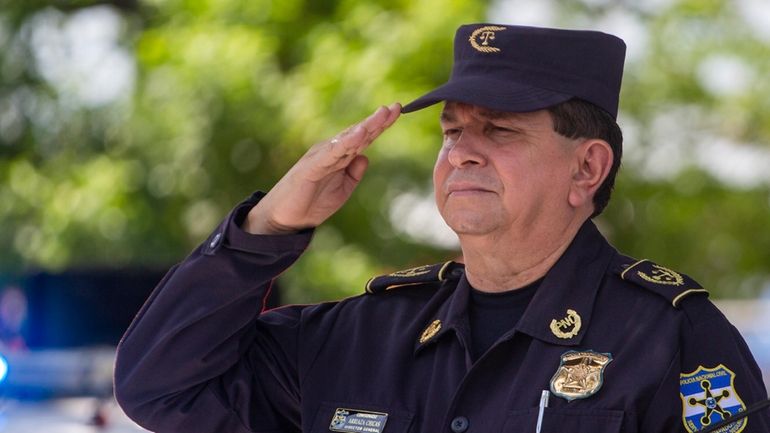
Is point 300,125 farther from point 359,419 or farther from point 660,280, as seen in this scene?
point 660,280

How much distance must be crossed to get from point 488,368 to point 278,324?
0.56 metres

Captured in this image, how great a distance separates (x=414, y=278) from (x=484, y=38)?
541mm

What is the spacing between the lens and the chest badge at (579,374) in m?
2.27

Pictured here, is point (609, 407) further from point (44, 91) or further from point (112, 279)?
point (44, 91)

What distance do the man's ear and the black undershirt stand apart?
0.19 m

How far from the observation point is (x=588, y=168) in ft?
8.36

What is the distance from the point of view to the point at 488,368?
2.42 meters

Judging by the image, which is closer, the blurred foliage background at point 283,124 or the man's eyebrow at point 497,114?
the man's eyebrow at point 497,114

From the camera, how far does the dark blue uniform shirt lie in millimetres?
2238

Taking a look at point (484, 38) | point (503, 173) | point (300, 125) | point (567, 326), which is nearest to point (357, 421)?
point (567, 326)

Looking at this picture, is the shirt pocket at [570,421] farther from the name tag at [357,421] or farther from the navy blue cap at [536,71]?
the navy blue cap at [536,71]

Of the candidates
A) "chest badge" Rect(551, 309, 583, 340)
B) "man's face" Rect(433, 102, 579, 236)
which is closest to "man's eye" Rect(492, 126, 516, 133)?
"man's face" Rect(433, 102, 579, 236)

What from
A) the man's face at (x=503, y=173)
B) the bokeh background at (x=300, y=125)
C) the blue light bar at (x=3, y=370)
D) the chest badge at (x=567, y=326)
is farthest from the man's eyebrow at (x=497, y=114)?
the bokeh background at (x=300, y=125)

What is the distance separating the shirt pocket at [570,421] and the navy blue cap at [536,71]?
1.84ft
